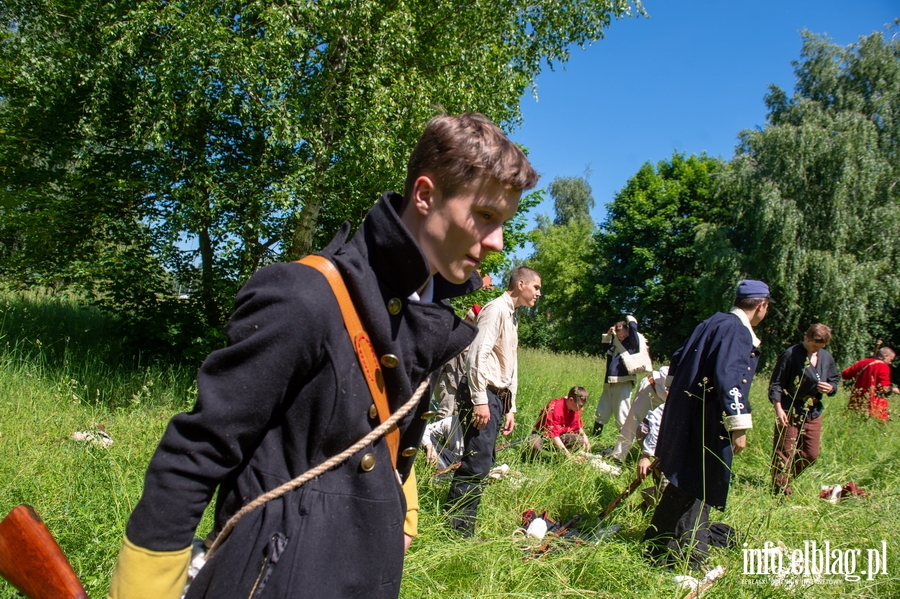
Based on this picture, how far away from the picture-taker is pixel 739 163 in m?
22.1

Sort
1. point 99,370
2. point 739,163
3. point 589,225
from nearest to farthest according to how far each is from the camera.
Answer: point 99,370 → point 739,163 → point 589,225

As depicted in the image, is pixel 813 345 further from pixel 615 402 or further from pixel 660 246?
pixel 660 246

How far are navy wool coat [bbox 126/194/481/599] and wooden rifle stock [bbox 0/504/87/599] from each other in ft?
0.75

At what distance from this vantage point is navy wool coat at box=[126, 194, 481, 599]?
97 cm

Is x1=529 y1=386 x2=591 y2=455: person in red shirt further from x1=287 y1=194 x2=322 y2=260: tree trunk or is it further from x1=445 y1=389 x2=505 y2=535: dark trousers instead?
x1=287 y1=194 x2=322 y2=260: tree trunk

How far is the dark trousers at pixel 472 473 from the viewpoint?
3.82m

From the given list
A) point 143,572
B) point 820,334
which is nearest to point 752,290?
point 820,334

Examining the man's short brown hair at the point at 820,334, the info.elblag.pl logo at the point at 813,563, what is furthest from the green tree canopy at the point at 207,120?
the info.elblag.pl logo at the point at 813,563

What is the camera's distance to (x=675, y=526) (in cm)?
373

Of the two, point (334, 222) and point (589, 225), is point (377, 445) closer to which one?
point (334, 222)

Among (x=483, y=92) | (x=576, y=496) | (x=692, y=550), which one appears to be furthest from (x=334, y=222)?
(x=692, y=550)

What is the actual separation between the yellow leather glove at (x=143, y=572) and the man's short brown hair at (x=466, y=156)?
0.84 metres

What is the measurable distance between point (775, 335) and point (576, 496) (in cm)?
2095

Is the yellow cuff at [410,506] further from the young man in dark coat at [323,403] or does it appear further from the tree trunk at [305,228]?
the tree trunk at [305,228]
